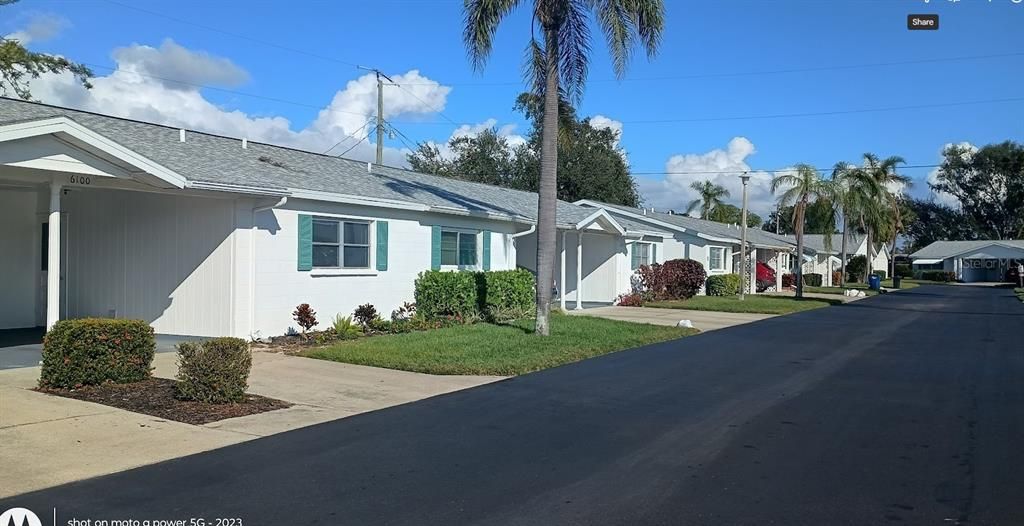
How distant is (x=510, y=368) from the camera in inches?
484

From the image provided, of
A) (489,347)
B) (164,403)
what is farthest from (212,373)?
(489,347)

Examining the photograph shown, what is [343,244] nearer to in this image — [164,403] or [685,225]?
[164,403]

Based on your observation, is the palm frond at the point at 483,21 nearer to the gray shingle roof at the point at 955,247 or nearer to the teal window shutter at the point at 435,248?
the teal window shutter at the point at 435,248

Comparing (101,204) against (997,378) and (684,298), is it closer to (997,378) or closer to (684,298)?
(997,378)

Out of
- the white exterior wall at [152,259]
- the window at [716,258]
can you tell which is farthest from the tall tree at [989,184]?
the white exterior wall at [152,259]

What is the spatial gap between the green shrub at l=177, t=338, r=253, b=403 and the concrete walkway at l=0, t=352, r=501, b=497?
23.5 inches

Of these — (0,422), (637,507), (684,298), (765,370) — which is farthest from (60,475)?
(684,298)

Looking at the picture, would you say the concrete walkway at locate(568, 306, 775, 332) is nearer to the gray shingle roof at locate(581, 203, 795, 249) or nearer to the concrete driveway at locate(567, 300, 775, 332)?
the concrete driveway at locate(567, 300, 775, 332)

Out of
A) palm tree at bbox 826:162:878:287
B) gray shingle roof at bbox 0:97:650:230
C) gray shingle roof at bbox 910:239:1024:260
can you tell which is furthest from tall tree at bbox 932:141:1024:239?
gray shingle roof at bbox 0:97:650:230

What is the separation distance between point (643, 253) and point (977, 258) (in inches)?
2444

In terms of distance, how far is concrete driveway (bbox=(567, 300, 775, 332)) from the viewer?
21.8 metres

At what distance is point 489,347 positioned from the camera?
14172 mm

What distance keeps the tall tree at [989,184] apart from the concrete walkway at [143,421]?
Answer: 92715 mm

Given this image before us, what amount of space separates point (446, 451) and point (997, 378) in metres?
9.27
